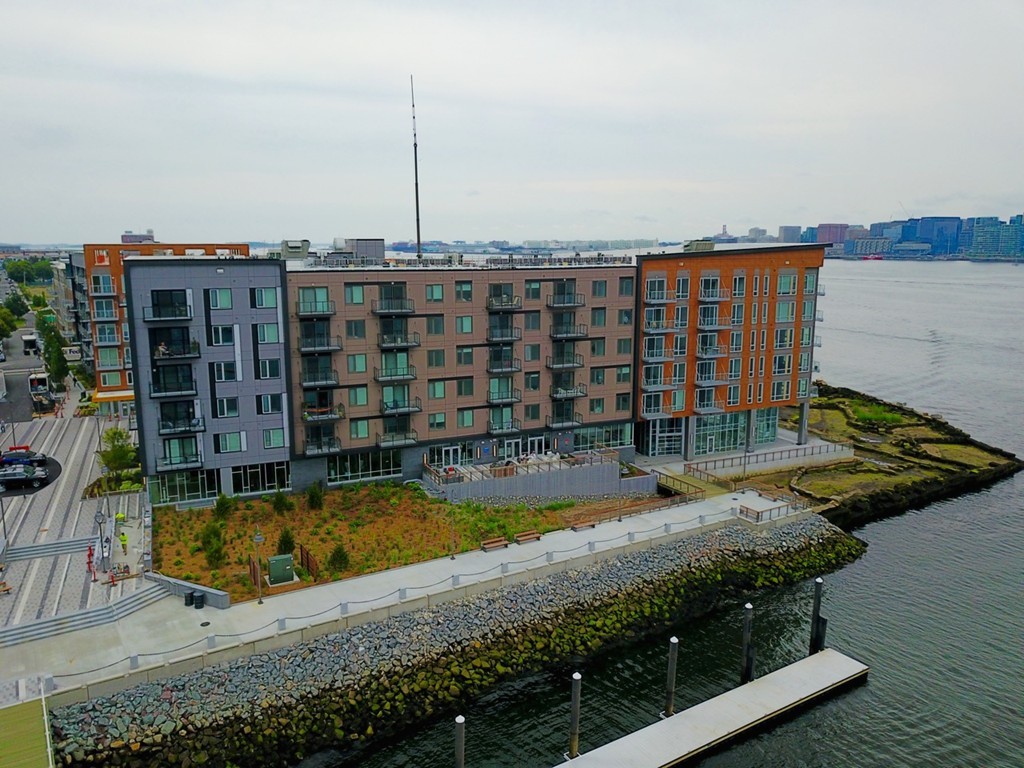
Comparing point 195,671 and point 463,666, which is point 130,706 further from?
point 463,666

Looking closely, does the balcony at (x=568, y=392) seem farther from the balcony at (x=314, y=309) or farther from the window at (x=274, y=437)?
the window at (x=274, y=437)

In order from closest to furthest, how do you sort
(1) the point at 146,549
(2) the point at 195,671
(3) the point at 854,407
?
(2) the point at 195,671 < (1) the point at 146,549 < (3) the point at 854,407

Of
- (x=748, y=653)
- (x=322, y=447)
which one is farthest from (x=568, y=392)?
(x=748, y=653)

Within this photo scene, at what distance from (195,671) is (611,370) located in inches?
1551

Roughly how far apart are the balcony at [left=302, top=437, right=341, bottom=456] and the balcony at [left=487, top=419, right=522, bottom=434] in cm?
1191

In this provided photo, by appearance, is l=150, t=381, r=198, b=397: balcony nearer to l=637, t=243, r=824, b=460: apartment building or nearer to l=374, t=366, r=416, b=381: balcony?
l=374, t=366, r=416, b=381: balcony

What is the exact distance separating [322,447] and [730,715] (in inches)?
1255

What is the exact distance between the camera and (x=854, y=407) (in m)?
89.6

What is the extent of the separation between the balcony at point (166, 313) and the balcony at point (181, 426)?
661 centimetres

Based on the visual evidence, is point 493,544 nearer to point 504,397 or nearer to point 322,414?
point 504,397

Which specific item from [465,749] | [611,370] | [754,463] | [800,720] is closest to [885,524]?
[754,463]

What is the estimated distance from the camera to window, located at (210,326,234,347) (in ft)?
158

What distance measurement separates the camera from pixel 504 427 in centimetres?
5819

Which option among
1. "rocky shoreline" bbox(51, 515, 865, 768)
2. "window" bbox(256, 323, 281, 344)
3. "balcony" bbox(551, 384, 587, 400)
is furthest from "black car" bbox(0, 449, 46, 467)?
"balcony" bbox(551, 384, 587, 400)
